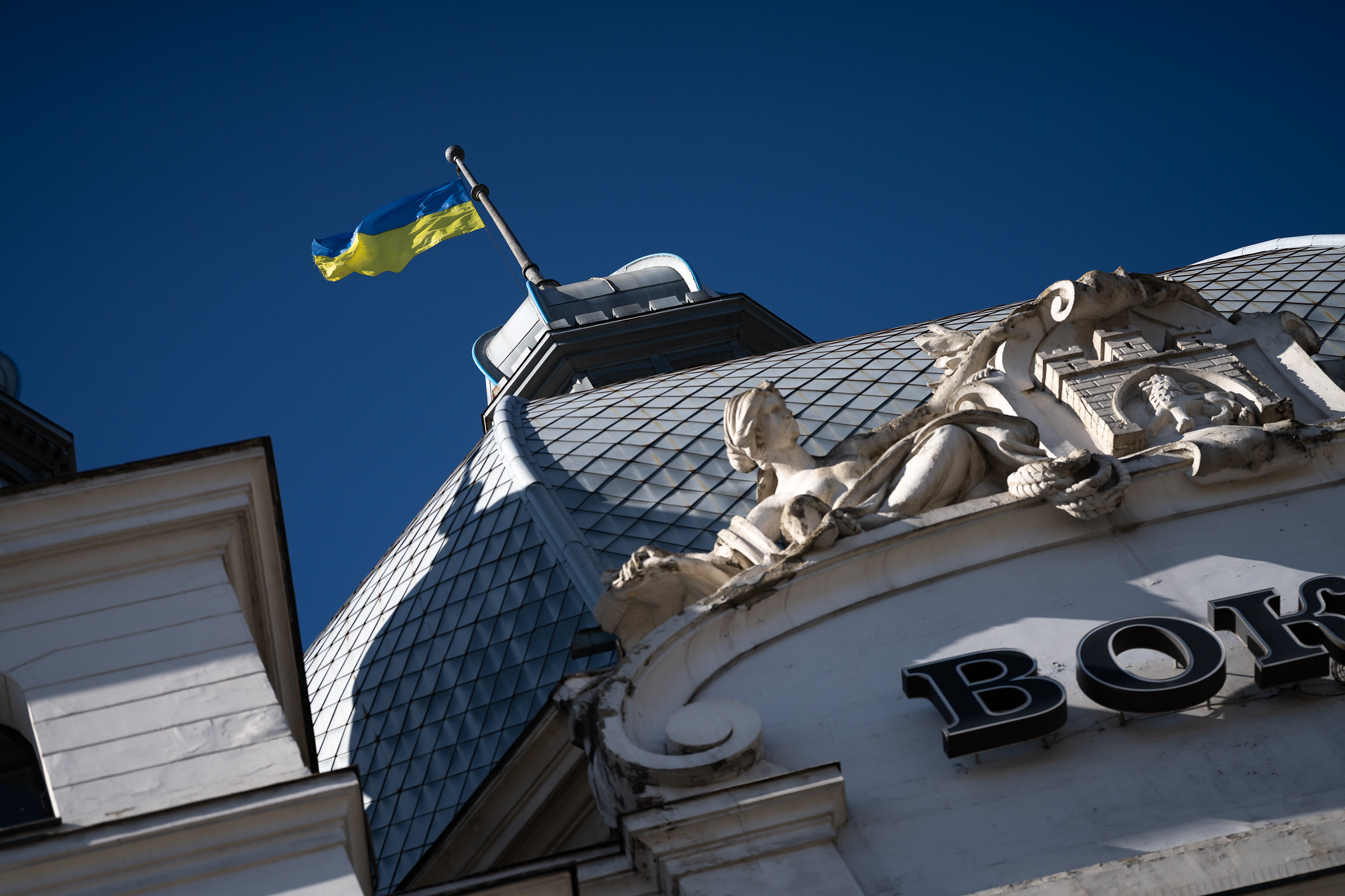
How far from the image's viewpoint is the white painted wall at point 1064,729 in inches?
454

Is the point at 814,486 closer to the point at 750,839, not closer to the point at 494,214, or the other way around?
the point at 750,839

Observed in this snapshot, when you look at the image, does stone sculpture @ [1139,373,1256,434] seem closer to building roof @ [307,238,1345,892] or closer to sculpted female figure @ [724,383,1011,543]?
sculpted female figure @ [724,383,1011,543]

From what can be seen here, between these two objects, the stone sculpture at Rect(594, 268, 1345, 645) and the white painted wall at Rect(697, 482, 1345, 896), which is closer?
the white painted wall at Rect(697, 482, 1345, 896)

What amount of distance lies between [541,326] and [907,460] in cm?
3082

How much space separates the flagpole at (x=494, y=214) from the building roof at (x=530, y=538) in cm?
1972

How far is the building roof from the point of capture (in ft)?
71.8

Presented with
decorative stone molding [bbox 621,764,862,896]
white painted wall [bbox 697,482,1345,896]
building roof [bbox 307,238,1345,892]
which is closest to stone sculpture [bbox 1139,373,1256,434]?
white painted wall [bbox 697,482,1345,896]

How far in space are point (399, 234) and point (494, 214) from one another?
9.50 m

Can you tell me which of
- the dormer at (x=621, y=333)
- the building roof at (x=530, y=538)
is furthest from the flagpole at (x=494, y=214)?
the building roof at (x=530, y=538)

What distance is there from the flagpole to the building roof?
A: 19723 millimetres

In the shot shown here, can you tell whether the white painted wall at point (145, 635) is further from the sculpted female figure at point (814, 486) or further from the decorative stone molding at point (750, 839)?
the sculpted female figure at point (814, 486)

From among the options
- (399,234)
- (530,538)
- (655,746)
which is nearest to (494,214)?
(399,234)

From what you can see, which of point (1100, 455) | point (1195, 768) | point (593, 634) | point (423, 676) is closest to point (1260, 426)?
point (1100, 455)

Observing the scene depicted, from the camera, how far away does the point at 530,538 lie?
78.9 feet
